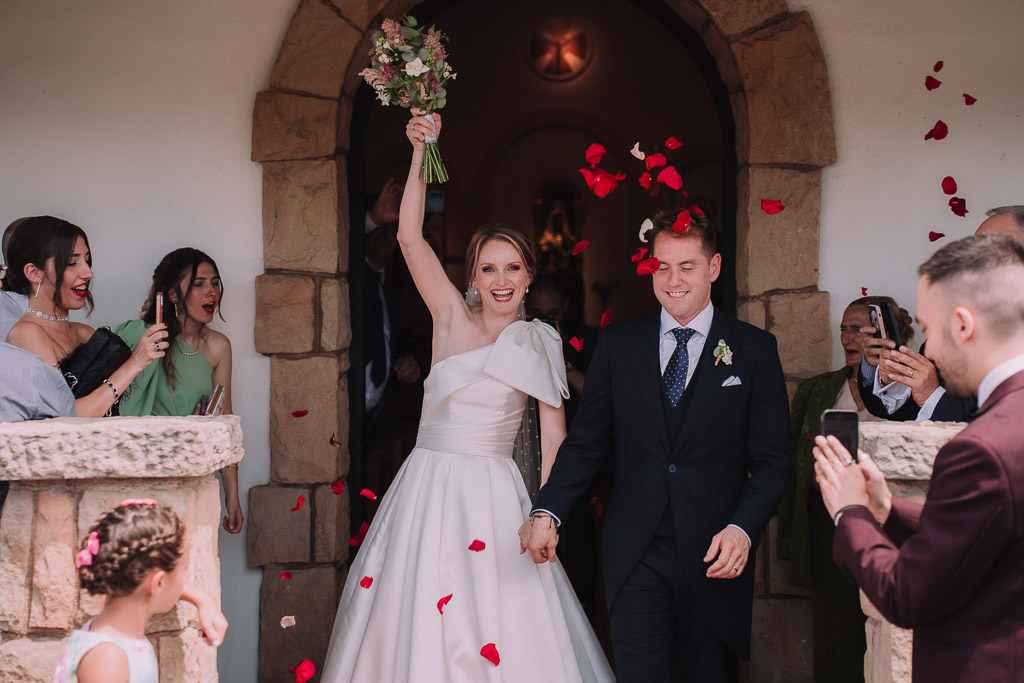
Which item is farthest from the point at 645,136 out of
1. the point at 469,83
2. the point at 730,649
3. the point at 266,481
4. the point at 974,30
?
the point at 730,649

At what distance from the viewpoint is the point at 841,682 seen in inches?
145

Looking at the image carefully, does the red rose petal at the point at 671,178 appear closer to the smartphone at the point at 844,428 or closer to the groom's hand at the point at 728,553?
the groom's hand at the point at 728,553

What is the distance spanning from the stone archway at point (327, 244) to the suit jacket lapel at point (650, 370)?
1058 mm

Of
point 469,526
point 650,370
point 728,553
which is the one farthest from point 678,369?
point 469,526

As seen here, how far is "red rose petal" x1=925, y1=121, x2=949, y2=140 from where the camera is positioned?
3.85 m

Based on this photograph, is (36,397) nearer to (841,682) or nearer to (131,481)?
(131,481)

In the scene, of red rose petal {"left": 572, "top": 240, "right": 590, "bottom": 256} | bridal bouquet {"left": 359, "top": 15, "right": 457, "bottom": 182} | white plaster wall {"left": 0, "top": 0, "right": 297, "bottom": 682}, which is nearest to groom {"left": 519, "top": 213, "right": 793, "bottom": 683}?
red rose petal {"left": 572, "top": 240, "right": 590, "bottom": 256}

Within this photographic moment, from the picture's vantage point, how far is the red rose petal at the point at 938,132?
152 inches

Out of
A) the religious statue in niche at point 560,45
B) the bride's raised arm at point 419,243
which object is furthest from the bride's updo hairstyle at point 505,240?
the religious statue in niche at point 560,45

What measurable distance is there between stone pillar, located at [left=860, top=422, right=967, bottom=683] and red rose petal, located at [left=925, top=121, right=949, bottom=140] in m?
1.91

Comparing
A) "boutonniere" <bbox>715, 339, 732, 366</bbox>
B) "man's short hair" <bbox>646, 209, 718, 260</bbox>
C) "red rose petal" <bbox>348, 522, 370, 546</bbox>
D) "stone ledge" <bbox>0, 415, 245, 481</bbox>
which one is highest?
"man's short hair" <bbox>646, 209, 718, 260</bbox>

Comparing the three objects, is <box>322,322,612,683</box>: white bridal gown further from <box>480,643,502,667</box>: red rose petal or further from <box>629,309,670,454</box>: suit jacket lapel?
<box>629,309,670,454</box>: suit jacket lapel

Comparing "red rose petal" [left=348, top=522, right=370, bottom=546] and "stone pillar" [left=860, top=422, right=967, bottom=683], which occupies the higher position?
"stone pillar" [left=860, top=422, right=967, bottom=683]

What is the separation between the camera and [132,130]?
4.11m
